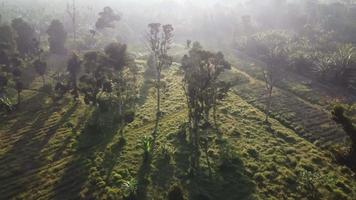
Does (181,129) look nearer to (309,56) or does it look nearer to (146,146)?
(146,146)

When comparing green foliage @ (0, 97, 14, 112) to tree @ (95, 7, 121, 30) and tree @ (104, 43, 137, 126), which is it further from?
tree @ (95, 7, 121, 30)

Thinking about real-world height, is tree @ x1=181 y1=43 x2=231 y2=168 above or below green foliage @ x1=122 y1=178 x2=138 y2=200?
above

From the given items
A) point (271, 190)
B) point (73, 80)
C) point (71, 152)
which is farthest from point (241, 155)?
point (73, 80)

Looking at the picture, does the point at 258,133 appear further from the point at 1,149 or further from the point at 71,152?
the point at 1,149

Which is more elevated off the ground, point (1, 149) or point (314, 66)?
point (314, 66)

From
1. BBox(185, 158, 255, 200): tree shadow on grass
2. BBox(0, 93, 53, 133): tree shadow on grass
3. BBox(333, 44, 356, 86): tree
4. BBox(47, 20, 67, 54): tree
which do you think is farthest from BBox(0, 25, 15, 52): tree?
BBox(333, 44, 356, 86): tree

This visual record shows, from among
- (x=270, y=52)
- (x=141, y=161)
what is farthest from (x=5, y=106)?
(x=270, y=52)
